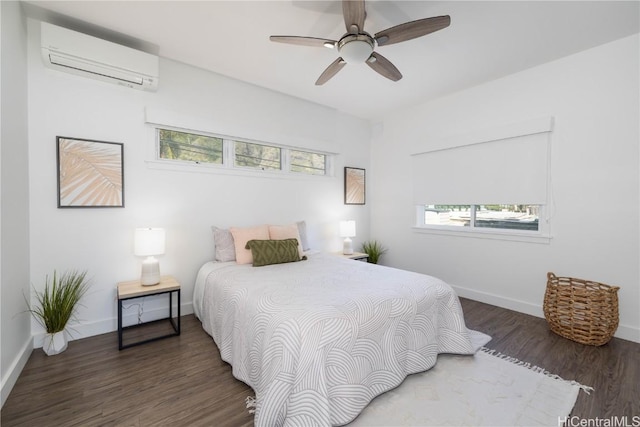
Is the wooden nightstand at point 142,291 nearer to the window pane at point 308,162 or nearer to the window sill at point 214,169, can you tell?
the window sill at point 214,169

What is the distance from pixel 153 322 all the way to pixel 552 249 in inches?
169

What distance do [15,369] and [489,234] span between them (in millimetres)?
4505

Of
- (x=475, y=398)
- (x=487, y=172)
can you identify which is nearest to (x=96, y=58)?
(x=475, y=398)

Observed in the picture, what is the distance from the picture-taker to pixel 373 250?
14.8 ft

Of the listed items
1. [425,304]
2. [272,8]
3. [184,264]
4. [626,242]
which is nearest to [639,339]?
[626,242]

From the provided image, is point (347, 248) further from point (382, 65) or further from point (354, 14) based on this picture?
point (354, 14)

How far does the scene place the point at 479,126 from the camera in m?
3.48

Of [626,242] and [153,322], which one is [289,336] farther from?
[626,242]

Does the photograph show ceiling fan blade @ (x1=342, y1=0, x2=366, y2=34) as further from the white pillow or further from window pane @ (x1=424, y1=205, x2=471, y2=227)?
window pane @ (x1=424, y1=205, x2=471, y2=227)

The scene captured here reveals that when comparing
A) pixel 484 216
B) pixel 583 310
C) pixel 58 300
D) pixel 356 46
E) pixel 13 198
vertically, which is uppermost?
pixel 356 46

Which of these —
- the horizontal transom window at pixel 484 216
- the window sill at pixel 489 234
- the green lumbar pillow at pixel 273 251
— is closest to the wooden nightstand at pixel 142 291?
the green lumbar pillow at pixel 273 251

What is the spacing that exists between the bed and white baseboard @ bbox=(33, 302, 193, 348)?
67 centimetres

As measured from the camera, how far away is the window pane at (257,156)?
3.47 meters

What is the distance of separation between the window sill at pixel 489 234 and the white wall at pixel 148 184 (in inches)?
65.7
